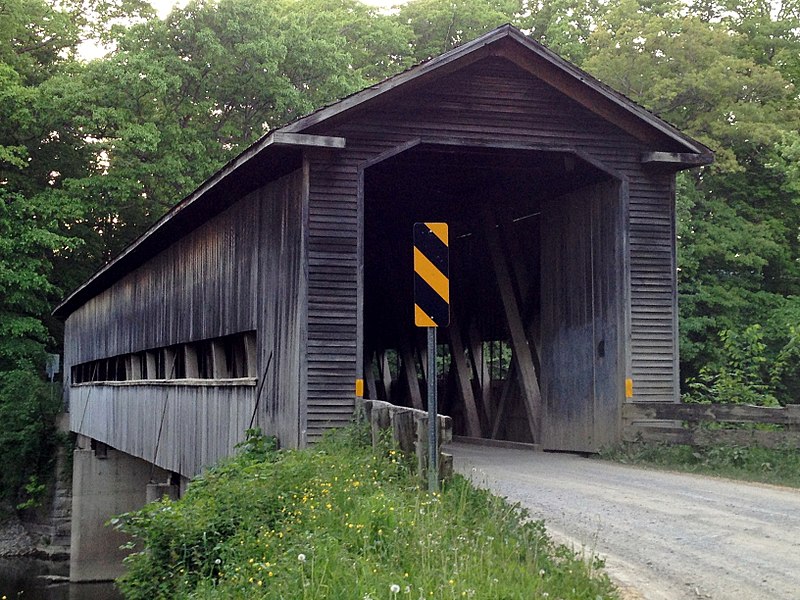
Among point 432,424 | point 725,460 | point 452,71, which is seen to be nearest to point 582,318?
point 725,460

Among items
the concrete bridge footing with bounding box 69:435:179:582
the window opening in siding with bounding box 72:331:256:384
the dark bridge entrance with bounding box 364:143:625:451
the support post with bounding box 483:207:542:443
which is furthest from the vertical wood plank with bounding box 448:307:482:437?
the concrete bridge footing with bounding box 69:435:179:582

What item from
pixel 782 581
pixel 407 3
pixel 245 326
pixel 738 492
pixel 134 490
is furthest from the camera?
pixel 407 3

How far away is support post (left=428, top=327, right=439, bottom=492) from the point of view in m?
7.63

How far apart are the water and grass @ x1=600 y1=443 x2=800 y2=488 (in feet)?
48.8

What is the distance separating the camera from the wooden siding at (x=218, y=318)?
1363cm

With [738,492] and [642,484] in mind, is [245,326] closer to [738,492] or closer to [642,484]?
[642,484]

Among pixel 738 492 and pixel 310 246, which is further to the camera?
pixel 310 246

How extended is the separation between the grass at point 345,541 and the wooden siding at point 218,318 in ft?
10.3

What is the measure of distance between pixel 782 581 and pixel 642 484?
4.44 metres

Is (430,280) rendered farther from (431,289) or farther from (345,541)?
(345,541)

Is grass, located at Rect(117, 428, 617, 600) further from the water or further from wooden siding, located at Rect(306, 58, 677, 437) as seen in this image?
the water

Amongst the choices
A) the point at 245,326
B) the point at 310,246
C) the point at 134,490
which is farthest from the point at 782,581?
the point at 134,490

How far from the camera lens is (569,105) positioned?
14266 mm

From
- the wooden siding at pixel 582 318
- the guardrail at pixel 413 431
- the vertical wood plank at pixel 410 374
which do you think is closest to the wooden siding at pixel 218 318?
the guardrail at pixel 413 431
